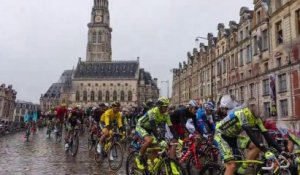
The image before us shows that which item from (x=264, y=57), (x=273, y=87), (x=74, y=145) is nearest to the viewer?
(x=74, y=145)

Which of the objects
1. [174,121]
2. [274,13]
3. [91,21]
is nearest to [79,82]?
[91,21]

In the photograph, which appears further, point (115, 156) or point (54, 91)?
point (54, 91)

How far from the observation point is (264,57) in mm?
36219

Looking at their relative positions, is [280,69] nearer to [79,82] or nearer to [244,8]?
[244,8]

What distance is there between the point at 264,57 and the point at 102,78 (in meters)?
102

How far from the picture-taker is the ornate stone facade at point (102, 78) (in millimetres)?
132875

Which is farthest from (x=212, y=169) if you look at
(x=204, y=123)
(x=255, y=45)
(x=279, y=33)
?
(x=255, y=45)

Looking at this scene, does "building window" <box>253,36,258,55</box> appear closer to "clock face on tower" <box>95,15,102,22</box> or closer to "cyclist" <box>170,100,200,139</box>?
"cyclist" <box>170,100,200,139</box>

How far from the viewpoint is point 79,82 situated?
13250cm

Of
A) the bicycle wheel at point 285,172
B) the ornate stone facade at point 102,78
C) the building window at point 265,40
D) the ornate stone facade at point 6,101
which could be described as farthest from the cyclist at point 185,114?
the ornate stone facade at point 102,78

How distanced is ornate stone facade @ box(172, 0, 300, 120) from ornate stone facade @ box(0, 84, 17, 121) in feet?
148

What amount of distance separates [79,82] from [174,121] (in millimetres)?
126033

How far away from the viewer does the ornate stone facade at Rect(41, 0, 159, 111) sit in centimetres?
13288

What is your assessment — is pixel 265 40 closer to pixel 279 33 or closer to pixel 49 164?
pixel 279 33
